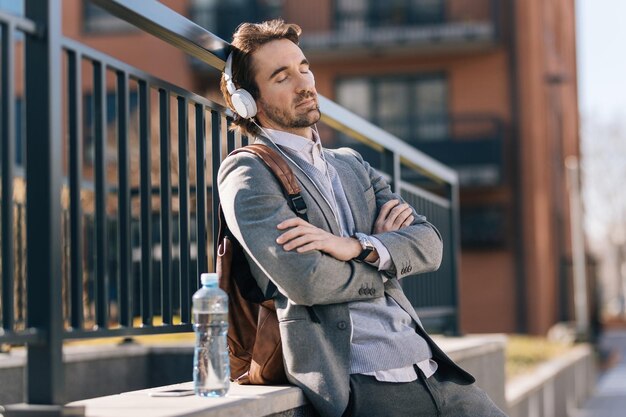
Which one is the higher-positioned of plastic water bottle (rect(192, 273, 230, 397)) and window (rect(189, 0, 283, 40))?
window (rect(189, 0, 283, 40))

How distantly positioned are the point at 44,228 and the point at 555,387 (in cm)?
1152

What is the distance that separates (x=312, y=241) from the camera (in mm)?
3537

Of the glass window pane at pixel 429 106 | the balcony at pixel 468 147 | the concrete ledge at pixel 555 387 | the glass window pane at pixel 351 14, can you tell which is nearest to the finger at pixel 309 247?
the concrete ledge at pixel 555 387

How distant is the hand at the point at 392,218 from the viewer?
13.0 ft

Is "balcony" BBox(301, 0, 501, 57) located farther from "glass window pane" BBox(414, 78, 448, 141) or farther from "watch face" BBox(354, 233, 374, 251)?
"watch face" BBox(354, 233, 374, 251)

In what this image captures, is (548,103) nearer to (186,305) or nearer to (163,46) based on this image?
(163,46)

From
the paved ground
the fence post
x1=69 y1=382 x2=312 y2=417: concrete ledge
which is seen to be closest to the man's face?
x1=69 y1=382 x2=312 y2=417: concrete ledge

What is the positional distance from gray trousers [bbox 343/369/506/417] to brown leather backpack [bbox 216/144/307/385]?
0.91 feet

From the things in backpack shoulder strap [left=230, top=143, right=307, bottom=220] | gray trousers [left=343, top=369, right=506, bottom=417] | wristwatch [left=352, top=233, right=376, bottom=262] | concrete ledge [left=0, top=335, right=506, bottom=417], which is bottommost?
concrete ledge [left=0, top=335, right=506, bottom=417]

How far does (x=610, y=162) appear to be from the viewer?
220 ft

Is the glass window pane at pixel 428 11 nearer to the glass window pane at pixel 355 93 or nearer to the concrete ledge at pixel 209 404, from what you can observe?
the glass window pane at pixel 355 93

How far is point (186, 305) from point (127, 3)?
1163 millimetres

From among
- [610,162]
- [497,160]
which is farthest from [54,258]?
[610,162]

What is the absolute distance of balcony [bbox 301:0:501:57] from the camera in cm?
2725
